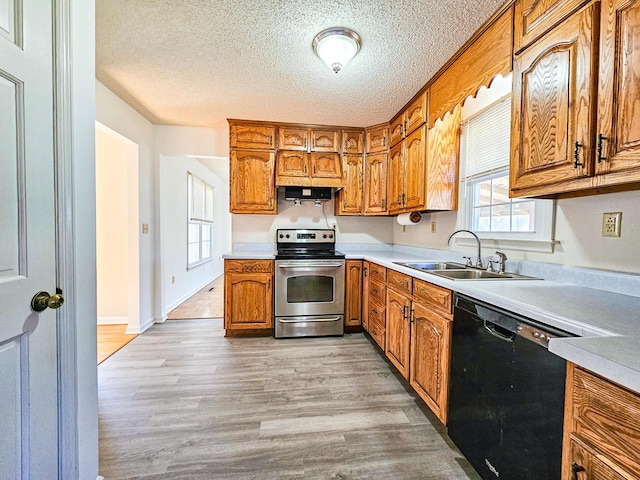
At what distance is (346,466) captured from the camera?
1.38m

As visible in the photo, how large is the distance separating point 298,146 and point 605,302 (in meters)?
2.90

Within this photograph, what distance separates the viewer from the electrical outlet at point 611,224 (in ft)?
4.16

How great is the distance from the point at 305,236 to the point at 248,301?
1.06 meters

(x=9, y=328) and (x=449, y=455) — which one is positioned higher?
(x=9, y=328)

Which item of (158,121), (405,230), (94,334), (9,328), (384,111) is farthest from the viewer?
Answer: (405,230)

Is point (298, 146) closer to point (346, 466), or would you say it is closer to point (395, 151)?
point (395, 151)

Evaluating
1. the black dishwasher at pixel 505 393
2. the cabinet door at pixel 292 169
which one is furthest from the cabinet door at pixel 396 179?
the black dishwasher at pixel 505 393

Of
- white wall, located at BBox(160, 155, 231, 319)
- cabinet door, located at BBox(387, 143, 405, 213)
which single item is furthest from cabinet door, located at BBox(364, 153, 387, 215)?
white wall, located at BBox(160, 155, 231, 319)

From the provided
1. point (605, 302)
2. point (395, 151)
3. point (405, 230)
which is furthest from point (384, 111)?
point (605, 302)

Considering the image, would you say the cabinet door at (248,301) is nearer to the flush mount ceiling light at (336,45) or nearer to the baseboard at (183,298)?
the baseboard at (183,298)

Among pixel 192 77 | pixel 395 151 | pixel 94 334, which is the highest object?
pixel 192 77

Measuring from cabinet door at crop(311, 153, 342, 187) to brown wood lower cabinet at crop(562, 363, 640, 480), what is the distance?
2.75m

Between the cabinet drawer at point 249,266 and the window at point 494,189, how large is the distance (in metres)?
1.92

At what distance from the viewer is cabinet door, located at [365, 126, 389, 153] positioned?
3.21 m
